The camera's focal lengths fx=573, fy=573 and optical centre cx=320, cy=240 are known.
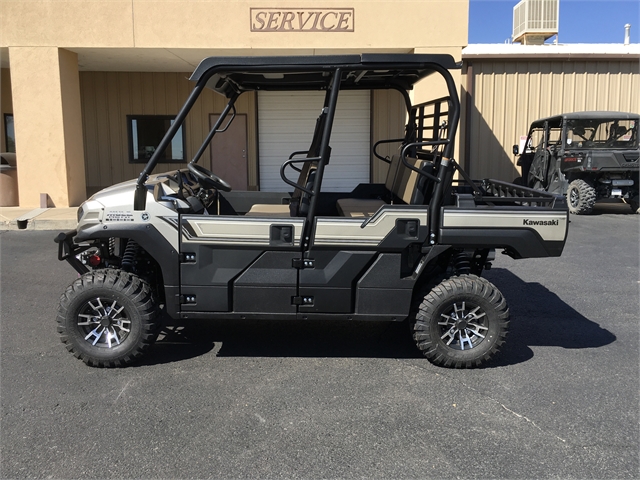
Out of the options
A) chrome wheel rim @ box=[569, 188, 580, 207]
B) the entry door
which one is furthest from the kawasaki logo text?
the entry door

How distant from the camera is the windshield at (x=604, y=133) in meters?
12.4

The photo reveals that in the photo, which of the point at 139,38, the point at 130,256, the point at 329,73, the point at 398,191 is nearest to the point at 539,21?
the point at 139,38

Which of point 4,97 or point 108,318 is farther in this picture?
point 4,97

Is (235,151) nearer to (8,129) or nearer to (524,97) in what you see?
(8,129)

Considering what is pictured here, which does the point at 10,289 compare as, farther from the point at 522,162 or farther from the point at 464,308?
the point at 522,162

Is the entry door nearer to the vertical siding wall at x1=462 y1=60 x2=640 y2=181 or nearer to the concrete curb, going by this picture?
the concrete curb

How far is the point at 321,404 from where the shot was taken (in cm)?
364

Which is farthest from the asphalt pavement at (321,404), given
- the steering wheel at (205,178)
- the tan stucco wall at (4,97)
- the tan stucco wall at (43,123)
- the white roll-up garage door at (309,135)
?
the tan stucco wall at (4,97)

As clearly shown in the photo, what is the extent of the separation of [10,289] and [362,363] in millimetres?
4230

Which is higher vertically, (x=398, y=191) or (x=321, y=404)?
(x=398, y=191)

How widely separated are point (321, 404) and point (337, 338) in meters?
1.25

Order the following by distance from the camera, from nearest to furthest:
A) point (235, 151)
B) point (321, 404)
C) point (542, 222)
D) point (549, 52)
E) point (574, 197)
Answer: point (321, 404) → point (542, 222) → point (574, 197) → point (549, 52) → point (235, 151)

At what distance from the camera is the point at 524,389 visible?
12.8ft

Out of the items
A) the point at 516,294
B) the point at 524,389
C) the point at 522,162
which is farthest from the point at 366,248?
the point at 522,162
